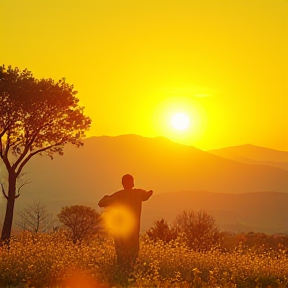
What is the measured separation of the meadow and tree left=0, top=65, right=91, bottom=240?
1241 centimetres

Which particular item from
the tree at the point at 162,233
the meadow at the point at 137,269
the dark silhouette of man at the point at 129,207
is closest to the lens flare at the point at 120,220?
the dark silhouette of man at the point at 129,207

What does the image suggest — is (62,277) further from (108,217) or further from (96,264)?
(108,217)

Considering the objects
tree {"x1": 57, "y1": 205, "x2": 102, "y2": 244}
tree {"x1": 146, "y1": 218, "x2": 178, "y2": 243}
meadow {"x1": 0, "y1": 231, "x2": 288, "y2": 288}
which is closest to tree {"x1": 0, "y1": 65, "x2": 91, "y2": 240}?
tree {"x1": 146, "y1": 218, "x2": 178, "y2": 243}

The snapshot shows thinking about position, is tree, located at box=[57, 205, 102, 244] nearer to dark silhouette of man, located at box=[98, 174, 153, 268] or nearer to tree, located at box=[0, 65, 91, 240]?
tree, located at box=[0, 65, 91, 240]

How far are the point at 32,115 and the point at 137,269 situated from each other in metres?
16.6

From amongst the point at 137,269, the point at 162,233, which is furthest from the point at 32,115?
the point at 137,269

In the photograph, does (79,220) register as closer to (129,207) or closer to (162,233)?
(162,233)

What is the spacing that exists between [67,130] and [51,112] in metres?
1.57

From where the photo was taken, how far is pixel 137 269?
17219 mm

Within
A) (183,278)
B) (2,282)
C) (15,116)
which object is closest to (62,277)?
(2,282)

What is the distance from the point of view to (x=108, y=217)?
1917cm

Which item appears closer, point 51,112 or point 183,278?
point 183,278

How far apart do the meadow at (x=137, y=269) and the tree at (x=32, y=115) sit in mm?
12410

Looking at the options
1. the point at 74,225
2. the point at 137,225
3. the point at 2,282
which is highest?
the point at 74,225
